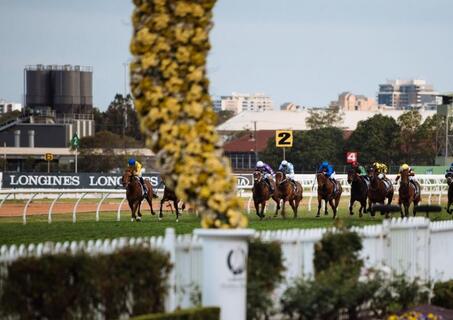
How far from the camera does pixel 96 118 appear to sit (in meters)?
151

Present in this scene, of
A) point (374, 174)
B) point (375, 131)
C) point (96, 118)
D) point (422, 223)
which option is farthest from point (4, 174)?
point (96, 118)

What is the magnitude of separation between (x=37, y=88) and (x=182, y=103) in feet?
401

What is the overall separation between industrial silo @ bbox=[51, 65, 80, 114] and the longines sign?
7653 centimetres

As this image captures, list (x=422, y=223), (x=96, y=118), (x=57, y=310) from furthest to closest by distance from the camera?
(x=96, y=118)
(x=422, y=223)
(x=57, y=310)

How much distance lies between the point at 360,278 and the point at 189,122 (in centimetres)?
352

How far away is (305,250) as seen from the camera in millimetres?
13914

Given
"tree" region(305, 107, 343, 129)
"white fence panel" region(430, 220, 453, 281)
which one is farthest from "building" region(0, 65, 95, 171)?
"white fence panel" region(430, 220, 453, 281)

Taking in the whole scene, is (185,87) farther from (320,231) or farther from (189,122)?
(320,231)

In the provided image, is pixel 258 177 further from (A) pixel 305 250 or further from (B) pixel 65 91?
(B) pixel 65 91

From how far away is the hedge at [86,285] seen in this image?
36.4 feet

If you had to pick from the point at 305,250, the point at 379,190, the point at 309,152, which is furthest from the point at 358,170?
the point at 309,152

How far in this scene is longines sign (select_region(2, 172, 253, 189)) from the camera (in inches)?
2147

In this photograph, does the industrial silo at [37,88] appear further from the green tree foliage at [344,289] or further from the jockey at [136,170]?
the green tree foliage at [344,289]

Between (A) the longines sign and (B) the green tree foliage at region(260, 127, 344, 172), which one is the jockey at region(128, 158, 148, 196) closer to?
(A) the longines sign
